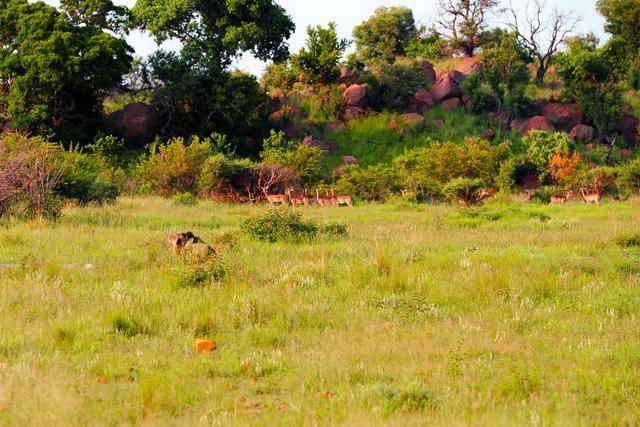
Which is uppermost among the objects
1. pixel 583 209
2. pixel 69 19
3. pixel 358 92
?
pixel 69 19

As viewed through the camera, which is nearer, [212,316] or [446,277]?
[212,316]

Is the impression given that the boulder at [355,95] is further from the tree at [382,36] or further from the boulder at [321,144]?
the tree at [382,36]

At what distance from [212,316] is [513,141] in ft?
130

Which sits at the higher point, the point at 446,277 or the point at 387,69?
the point at 387,69

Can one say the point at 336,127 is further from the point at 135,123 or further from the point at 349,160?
the point at 135,123

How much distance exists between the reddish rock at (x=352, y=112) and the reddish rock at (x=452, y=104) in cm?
620

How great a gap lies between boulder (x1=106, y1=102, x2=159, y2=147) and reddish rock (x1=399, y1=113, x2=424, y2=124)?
15567 mm

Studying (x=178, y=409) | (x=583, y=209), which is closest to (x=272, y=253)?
(x=178, y=409)

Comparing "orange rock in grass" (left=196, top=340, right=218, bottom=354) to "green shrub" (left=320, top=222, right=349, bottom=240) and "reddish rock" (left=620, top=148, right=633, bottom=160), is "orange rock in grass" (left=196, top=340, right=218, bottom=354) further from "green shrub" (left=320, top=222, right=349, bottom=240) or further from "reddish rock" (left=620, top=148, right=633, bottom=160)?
"reddish rock" (left=620, top=148, right=633, bottom=160)

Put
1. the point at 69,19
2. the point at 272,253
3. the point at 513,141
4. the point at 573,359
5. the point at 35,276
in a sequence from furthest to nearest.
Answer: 1. the point at 513,141
2. the point at 69,19
3. the point at 272,253
4. the point at 35,276
5. the point at 573,359

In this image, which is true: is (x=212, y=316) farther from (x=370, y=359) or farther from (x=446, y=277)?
(x=446, y=277)

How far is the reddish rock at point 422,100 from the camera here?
4822 centimetres

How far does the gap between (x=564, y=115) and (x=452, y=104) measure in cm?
742

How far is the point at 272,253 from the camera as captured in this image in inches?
488
